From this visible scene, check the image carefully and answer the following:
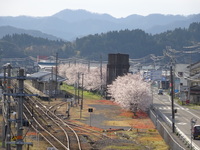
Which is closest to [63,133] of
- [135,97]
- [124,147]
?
[124,147]

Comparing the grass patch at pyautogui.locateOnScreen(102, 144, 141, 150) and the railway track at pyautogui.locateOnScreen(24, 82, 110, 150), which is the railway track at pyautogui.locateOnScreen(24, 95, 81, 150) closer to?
the railway track at pyautogui.locateOnScreen(24, 82, 110, 150)

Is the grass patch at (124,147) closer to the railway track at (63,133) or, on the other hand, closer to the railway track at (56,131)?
the railway track at (63,133)

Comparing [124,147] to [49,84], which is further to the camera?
[49,84]

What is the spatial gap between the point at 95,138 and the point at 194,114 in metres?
24.6

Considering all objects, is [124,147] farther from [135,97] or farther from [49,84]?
[49,84]

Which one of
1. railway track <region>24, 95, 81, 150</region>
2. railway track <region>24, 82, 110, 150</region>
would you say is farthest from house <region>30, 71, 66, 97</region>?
railway track <region>24, 82, 110, 150</region>

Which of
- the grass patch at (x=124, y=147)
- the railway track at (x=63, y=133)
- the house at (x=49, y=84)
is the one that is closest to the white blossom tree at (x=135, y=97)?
the railway track at (x=63, y=133)

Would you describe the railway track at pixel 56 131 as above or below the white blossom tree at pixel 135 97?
below

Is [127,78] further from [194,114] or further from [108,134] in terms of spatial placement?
[108,134]

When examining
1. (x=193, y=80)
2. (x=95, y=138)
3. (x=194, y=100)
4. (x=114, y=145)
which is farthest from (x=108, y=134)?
(x=193, y=80)

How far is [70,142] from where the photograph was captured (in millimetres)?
33000

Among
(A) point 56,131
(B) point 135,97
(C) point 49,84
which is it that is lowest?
(A) point 56,131

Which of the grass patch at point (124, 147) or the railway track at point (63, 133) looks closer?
the grass patch at point (124, 147)

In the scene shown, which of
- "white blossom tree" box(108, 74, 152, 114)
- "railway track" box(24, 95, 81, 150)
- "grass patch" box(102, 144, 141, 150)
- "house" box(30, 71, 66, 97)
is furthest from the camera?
"house" box(30, 71, 66, 97)
